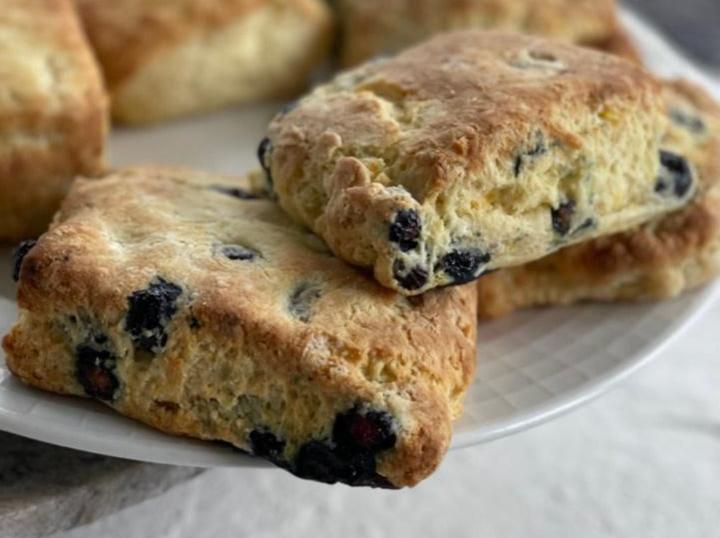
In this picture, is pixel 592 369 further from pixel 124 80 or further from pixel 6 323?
pixel 124 80

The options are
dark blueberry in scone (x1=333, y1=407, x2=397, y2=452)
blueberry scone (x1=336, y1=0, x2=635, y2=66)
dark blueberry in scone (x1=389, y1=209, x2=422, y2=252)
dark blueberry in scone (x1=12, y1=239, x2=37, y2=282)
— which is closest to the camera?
dark blueberry in scone (x1=333, y1=407, x2=397, y2=452)

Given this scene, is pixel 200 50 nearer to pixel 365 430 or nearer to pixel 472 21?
pixel 472 21

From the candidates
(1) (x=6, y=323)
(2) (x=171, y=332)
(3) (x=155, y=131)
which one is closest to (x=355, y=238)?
(2) (x=171, y=332)

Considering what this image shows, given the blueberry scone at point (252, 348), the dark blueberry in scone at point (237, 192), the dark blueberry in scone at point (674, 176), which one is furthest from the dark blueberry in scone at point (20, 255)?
the dark blueberry in scone at point (674, 176)

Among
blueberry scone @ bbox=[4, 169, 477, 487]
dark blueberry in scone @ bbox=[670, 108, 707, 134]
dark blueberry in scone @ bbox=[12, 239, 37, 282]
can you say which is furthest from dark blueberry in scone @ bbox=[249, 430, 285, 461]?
dark blueberry in scone @ bbox=[670, 108, 707, 134]

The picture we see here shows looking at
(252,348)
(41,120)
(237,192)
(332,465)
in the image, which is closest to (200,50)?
(41,120)

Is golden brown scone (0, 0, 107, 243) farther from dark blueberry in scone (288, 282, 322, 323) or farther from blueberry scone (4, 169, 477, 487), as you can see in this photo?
dark blueberry in scone (288, 282, 322, 323)
